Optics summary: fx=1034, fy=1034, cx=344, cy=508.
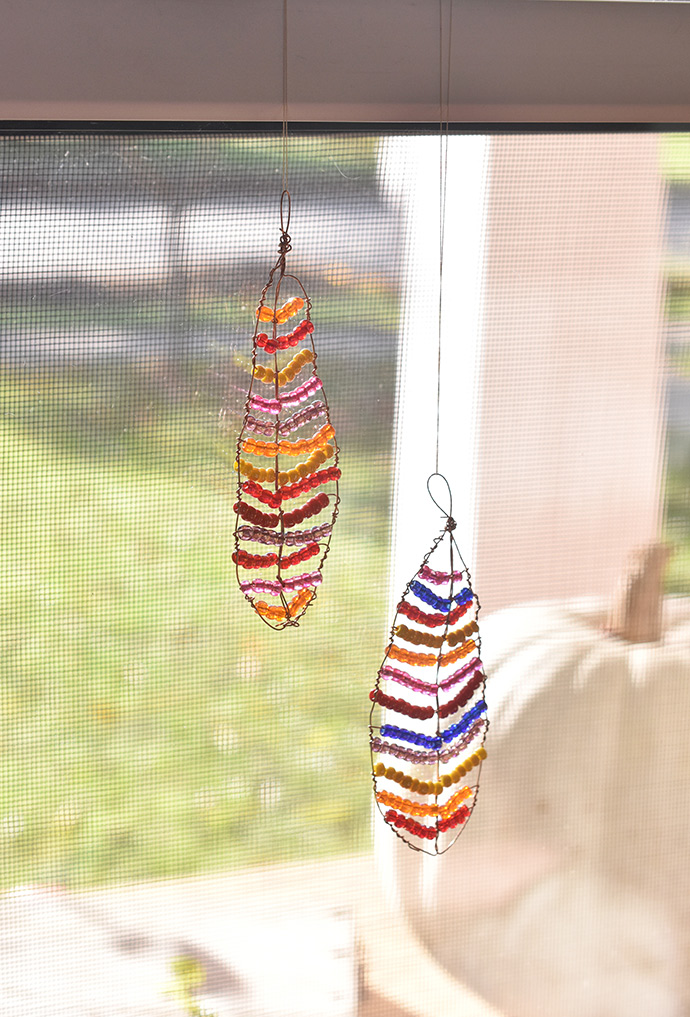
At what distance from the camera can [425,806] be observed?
0.78m

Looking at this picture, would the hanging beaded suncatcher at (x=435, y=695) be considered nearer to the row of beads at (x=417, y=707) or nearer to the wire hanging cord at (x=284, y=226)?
the row of beads at (x=417, y=707)

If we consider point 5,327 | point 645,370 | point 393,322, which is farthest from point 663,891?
point 5,327

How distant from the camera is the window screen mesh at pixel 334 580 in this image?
87 centimetres

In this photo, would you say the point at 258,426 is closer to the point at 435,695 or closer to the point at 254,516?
the point at 254,516

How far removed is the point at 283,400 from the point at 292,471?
0.17 ft

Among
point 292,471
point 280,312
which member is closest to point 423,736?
point 292,471

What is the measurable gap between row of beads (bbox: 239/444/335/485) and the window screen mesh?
0.16m

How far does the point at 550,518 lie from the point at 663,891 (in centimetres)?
41

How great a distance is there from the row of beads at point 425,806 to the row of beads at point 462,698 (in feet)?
0.19

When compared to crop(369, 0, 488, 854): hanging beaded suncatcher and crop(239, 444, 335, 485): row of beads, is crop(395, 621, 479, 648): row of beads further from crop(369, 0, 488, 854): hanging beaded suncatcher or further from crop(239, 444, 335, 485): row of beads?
crop(239, 444, 335, 485): row of beads

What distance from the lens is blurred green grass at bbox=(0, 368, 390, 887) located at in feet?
2.90

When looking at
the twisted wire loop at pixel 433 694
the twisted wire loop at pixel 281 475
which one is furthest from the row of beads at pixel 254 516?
the twisted wire loop at pixel 433 694

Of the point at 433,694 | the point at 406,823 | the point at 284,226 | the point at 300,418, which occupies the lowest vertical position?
the point at 406,823

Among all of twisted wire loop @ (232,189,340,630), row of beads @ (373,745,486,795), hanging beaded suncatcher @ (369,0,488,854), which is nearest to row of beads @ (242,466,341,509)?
twisted wire loop @ (232,189,340,630)
